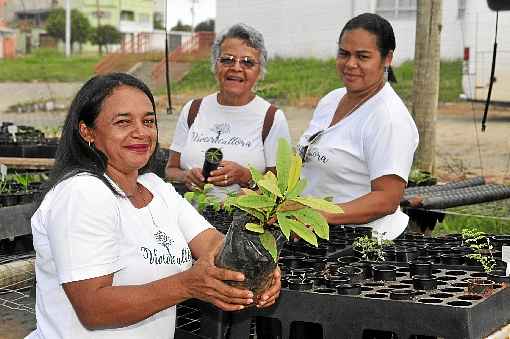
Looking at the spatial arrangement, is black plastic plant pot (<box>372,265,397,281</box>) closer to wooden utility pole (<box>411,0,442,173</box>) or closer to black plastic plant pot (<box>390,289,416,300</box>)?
black plastic plant pot (<box>390,289,416,300</box>)

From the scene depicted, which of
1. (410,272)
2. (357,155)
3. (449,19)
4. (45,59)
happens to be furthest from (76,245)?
(45,59)

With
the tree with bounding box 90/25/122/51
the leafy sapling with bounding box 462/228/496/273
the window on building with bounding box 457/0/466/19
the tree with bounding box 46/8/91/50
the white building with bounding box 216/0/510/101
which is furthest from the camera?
the tree with bounding box 90/25/122/51

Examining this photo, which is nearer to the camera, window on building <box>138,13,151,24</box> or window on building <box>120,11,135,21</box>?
window on building <box>138,13,151,24</box>

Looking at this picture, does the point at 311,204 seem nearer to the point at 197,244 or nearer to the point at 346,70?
the point at 197,244

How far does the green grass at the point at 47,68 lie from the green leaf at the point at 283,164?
21749mm

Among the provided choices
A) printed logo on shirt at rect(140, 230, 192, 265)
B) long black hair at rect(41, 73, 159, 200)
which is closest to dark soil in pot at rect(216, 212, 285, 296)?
printed logo on shirt at rect(140, 230, 192, 265)

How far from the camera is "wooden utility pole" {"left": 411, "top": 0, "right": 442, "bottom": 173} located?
703cm

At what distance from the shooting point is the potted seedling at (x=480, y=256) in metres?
2.43

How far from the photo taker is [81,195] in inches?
84.0

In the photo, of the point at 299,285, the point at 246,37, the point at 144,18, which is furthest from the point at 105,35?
the point at 299,285

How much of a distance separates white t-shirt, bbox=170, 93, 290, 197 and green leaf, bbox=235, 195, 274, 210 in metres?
1.83

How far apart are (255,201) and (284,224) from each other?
0.28 ft

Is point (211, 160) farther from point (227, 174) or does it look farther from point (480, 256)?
point (480, 256)

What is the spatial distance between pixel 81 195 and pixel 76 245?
13cm
